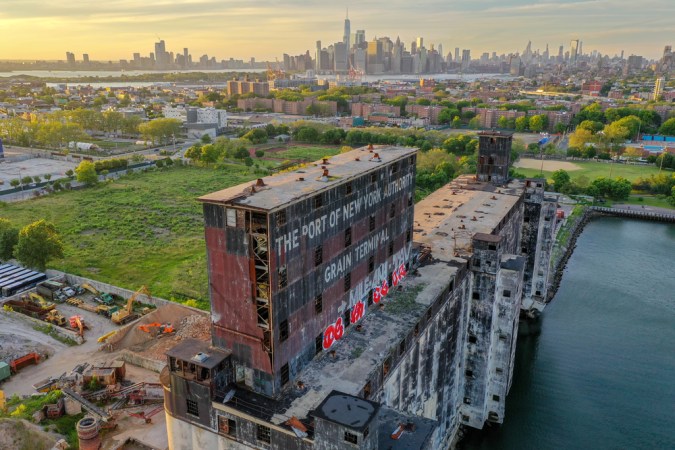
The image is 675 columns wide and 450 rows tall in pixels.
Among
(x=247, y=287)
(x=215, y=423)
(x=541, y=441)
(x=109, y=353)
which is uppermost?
(x=247, y=287)

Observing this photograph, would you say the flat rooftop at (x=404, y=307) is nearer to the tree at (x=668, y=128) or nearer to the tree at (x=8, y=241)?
the tree at (x=8, y=241)

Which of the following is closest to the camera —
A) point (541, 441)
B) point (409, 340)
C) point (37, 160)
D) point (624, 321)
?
point (409, 340)

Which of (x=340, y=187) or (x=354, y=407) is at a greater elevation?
(x=340, y=187)

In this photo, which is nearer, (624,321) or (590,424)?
(590,424)

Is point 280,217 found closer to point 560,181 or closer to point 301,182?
point 301,182

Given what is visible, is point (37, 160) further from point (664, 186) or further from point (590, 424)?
point (664, 186)

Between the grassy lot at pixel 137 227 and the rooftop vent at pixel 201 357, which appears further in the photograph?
the grassy lot at pixel 137 227

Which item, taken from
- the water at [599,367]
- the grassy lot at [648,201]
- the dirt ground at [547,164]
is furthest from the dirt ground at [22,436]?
the dirt ground at [547,164]

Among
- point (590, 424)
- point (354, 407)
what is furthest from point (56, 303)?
point (590, 424)
